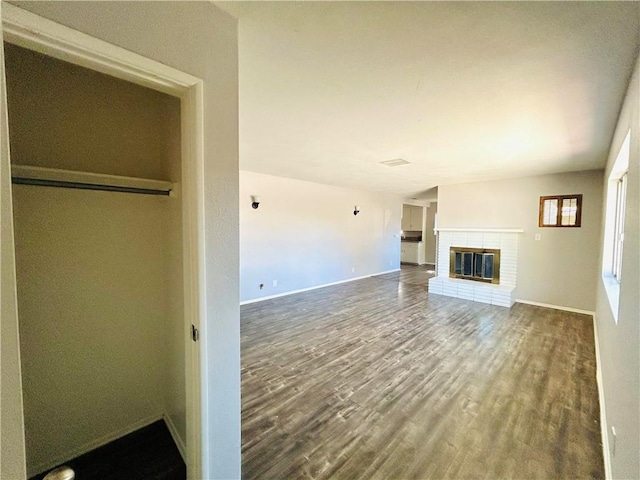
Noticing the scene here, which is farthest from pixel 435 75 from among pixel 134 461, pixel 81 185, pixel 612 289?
pixel 134 461

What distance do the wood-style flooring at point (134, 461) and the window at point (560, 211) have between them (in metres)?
6.01

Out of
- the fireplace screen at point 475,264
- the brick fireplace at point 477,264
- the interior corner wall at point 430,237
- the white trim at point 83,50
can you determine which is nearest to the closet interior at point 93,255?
the white trim at point 83,50

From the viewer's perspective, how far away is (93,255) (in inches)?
64.9

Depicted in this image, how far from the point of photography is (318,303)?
195 inches

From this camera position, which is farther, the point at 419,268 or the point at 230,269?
the point at 419,268

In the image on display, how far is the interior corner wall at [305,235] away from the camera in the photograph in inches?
193

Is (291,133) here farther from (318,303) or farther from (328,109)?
(318,303)

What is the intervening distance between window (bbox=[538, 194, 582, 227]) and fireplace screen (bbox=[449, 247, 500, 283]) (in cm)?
95

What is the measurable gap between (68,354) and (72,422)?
1.36 feet

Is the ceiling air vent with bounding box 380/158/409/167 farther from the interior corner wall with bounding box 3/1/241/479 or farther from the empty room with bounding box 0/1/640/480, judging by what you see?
the interior corner wall with bounding box 3/1/241/479

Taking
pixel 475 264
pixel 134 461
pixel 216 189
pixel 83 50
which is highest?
pixel 83 50

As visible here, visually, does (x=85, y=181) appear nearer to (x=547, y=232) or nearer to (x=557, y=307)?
(x=547, y=232)

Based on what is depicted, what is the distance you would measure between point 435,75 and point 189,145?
1537 millimetres

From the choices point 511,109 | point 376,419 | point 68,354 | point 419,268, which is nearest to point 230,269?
point 68,354
